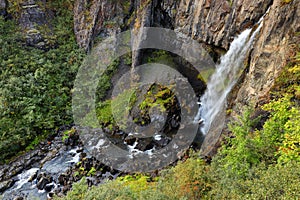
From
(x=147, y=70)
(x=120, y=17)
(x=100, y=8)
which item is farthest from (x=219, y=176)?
(x=100, y=8)

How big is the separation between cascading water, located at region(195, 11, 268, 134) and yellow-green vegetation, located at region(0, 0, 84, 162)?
11735mm

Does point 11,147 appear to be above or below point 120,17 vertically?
below

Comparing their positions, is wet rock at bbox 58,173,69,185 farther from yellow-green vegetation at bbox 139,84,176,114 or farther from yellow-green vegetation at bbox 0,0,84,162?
yellow-green vegetation at bbox 139,84,176,114

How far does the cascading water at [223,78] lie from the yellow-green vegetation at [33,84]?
38.5ft

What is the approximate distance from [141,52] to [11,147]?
12310mm

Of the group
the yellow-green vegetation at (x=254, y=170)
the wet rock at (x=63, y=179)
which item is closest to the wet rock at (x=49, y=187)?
the wet rock at (x=63, y=179)

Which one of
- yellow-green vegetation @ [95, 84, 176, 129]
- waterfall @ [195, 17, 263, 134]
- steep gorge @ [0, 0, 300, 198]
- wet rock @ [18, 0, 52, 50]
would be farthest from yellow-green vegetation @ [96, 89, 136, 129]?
wet rock @ [18, 0, 52, 50]

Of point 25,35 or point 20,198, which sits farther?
point 25,35

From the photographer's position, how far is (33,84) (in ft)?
72.1

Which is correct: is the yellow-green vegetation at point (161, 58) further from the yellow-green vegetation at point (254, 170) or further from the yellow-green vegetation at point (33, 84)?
the yellow-green vegetation at point (254, 170)

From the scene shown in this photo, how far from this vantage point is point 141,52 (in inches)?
831

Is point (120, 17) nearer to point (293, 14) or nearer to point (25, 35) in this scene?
point (25, 35)

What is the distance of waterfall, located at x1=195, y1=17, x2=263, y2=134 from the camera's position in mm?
13867

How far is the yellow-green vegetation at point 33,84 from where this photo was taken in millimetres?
18953
